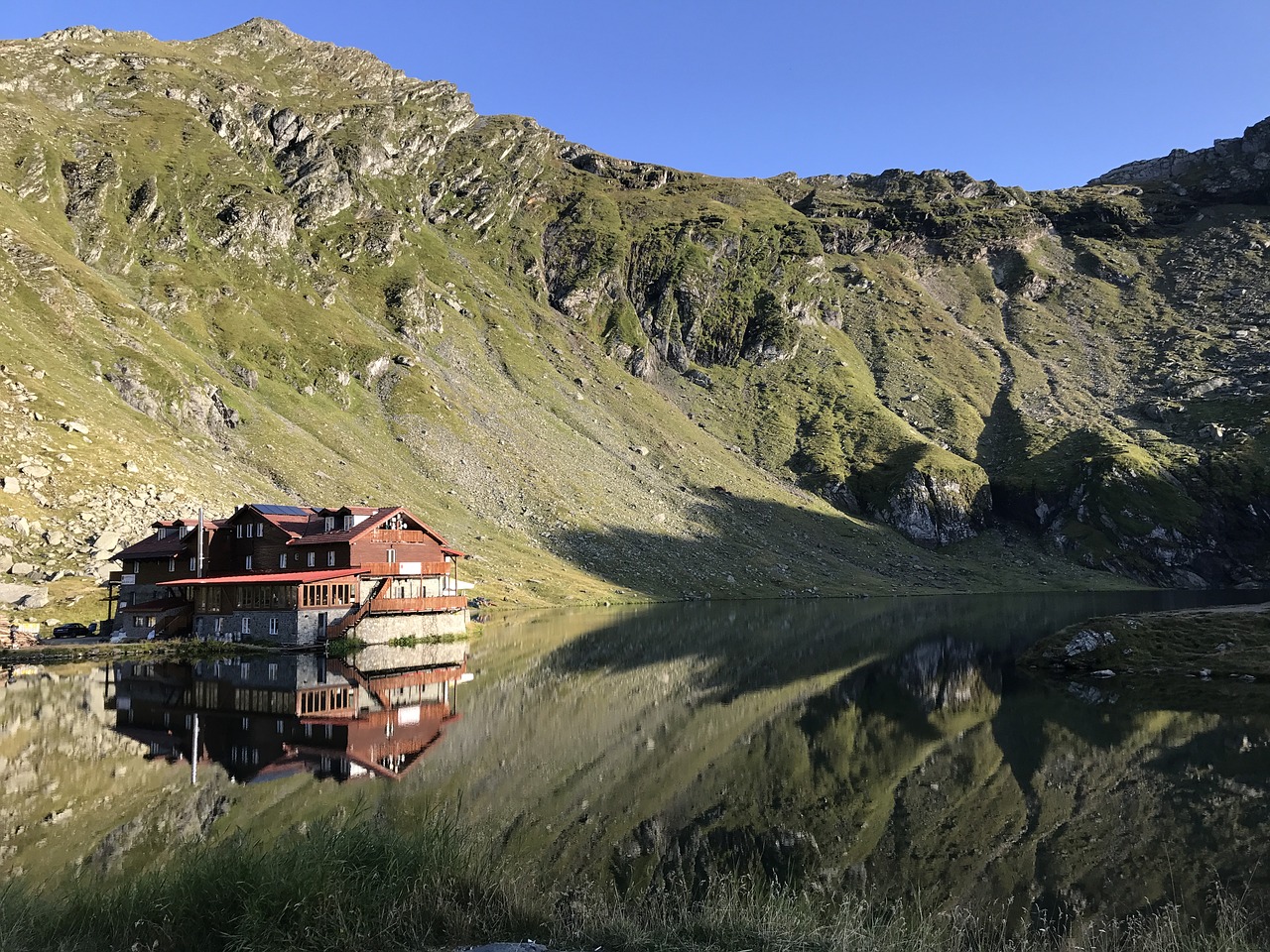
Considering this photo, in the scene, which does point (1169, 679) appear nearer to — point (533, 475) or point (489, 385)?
point (533, 475)

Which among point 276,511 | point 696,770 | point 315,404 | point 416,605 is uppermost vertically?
point 315,404

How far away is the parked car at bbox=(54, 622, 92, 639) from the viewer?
197 feet

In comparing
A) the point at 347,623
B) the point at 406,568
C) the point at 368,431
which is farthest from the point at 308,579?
the point at 368,431

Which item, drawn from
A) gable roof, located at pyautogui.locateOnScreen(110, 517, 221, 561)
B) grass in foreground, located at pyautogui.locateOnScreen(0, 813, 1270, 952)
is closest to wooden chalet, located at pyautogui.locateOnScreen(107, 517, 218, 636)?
gable roof, located at pyautogui.locateOnScreen(110, 517, 221, 561)

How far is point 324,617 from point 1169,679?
2226 inches

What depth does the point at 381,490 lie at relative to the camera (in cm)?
11544

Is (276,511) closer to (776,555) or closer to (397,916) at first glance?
(397,916)

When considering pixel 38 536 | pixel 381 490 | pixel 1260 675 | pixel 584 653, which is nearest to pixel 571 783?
pixel 584 653

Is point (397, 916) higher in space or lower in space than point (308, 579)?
lower

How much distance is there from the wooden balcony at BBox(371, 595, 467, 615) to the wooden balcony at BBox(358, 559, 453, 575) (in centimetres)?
258

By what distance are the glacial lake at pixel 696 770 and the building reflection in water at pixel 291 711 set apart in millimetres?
221

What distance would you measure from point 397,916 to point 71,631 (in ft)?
204

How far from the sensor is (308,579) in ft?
198

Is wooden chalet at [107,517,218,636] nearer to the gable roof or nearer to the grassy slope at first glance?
the gable roof
